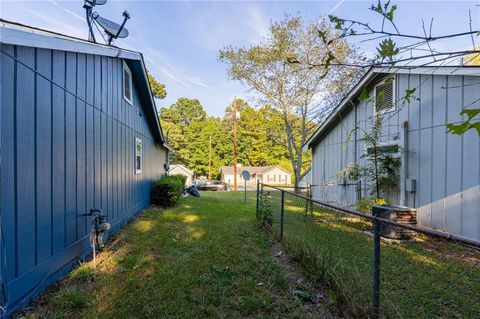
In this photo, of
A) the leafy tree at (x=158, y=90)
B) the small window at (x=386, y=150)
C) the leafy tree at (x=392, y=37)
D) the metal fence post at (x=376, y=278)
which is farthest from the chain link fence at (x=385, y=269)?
the leafy tree at (x=158, y=90)

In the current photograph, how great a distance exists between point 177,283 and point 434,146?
262 inches

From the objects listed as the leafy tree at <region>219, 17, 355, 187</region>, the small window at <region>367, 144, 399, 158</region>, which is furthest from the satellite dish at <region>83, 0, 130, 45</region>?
the leafy tree at <region>219, 17, 355, 187</region>

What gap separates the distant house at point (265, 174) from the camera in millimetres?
41969

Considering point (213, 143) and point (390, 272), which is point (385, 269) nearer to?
point (390, 272)

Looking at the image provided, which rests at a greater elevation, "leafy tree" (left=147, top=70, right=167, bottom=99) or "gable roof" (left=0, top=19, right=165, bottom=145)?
"leafy tree" (left=147, top=70, right=167, bottom=99)

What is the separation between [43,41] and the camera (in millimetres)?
3189

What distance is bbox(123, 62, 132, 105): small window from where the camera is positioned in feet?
24.2

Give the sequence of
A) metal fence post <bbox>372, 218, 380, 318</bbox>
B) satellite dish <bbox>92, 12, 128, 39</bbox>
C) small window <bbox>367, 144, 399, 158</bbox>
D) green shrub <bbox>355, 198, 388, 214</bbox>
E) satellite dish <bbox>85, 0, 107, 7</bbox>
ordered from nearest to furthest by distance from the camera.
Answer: metal fence post <bbox>372, 218, 380, 318</bbox>, satellite dish <bbox>85, 0, 107, 7</bbox>, satellite dish <bbox>92, 12, 128, 39</bbox>, green shrub <bbox>355, 198, 388, 214</bbox>, small window <bbox>367, 144, 399, 158</bbox>

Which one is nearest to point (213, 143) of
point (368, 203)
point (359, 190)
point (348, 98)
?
point (348, 98)

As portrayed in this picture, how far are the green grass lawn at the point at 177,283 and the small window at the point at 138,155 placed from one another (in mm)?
3571

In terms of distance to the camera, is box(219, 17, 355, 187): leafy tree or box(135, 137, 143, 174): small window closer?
box(135, 137, 143, 174): small window

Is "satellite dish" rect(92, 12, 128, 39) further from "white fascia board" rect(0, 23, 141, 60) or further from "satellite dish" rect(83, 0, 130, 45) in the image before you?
"white fascia board" rect(0, 23, 141, 60)

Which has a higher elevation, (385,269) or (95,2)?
(95,2)

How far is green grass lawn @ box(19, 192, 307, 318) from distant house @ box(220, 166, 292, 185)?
36118mm
